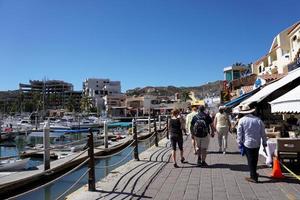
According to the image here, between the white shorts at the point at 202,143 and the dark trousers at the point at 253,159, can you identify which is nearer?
the dark trousers at the point at 253,159

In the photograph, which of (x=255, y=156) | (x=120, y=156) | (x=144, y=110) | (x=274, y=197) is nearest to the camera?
(x=274, y=197)

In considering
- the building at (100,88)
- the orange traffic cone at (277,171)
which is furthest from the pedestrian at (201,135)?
the building at (100,88)

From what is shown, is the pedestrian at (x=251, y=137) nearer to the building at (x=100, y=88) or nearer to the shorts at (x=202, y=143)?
the shorts at (x=202, y=143)

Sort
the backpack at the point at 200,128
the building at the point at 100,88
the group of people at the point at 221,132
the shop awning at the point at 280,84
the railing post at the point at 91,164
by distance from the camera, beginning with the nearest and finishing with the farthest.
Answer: the railing post at the point at 91,164, the group of people at the point at 221,132, the backpack at the point at 200,128, the shop awning at the point at 280,84, the building at the point at 100,88

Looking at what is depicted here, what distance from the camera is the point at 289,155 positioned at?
30.1 feet

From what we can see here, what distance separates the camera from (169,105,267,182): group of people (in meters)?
8.19

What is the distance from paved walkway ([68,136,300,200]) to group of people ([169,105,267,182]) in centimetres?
45

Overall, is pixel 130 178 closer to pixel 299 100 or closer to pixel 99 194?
pixel 99 194

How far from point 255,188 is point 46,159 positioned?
7.55 m

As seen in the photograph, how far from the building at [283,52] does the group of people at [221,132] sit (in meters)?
15.5

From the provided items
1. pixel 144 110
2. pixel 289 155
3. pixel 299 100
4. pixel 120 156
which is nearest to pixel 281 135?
pixel 289 155

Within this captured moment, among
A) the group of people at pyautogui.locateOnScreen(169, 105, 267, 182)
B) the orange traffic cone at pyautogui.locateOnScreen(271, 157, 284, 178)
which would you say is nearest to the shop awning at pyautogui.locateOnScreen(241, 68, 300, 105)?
the group of people at pyautogui.locateOnScreen(169, 105, 267, 182)

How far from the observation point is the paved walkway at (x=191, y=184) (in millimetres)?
7181

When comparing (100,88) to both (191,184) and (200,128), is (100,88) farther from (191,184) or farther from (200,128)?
(191,184)
